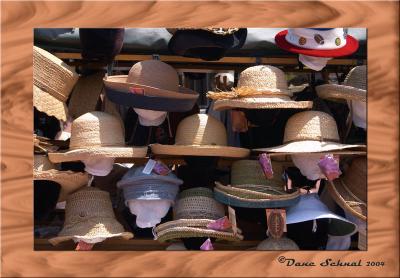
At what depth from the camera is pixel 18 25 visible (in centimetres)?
275

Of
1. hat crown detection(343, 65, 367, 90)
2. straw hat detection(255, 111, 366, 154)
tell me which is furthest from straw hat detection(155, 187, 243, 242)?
hat crown detection(343, 65, 367, 90)

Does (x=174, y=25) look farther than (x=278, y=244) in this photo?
No

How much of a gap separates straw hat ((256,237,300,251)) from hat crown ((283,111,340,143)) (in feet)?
1.42

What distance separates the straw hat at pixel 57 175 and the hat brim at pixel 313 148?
840 mm

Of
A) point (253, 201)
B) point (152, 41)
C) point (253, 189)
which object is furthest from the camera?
point (152, 41)

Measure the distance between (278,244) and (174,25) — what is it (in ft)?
3.43

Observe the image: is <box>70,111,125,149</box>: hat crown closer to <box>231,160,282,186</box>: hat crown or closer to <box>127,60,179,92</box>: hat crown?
<box>127,60,179,92</box>: hat crown

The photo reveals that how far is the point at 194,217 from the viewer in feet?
10.1

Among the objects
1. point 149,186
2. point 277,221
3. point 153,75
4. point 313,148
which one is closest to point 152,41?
point 153,75

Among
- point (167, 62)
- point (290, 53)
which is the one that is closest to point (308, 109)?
point (290, 53)

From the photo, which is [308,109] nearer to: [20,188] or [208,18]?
[208,18]

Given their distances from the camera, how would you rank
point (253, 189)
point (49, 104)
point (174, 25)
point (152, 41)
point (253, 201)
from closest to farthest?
point (174, 25) < point (253, 201) < point (253, 189) < point (49, 104) < point (152, 41)

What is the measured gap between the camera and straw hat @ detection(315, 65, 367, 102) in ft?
10.2

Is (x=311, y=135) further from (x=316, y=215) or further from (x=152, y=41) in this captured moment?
(x=152, y=41)
